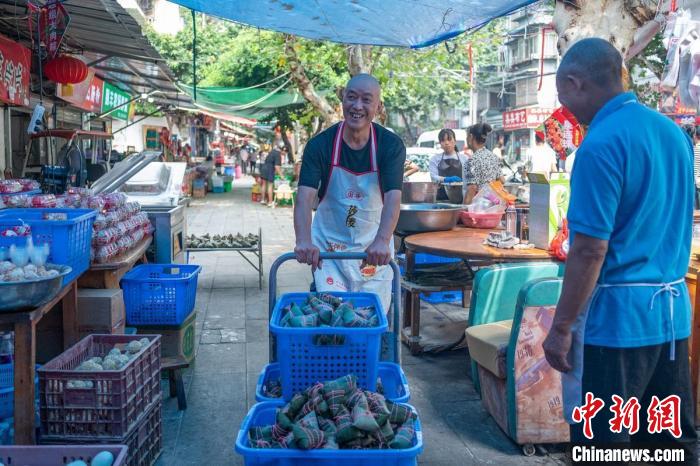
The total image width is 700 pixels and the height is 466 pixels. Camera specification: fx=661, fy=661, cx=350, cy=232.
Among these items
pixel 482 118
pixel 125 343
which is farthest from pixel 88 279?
pixel 482 118

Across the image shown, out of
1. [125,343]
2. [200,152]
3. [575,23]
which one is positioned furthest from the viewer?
[200,152]

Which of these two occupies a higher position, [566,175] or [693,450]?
[566,175]

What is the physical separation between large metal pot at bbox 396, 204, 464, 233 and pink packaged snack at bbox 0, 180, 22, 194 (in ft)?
9.91

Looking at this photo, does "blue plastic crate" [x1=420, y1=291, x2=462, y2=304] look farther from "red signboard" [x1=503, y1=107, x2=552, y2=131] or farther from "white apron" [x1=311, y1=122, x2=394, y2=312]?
"red signboard" [x1=503, y1=107, x2=552, y2=131]

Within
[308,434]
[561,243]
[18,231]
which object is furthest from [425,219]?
[308,434]

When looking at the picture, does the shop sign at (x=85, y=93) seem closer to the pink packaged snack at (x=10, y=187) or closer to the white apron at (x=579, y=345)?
the pink packaged snack at (x=10, y=187)

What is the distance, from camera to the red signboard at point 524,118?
35.5 meters

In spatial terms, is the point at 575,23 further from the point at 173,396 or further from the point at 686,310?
the point at 173,396

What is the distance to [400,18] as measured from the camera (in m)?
5.69

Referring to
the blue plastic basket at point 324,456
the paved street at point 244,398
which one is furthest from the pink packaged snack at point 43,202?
the blue plastic basket at point 324,456

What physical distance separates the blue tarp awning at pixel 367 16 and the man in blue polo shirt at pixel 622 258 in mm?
2882

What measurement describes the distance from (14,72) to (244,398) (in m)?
6.58

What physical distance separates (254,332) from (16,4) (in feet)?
15.4

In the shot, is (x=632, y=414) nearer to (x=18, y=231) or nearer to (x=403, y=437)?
(x=403, y=437)
